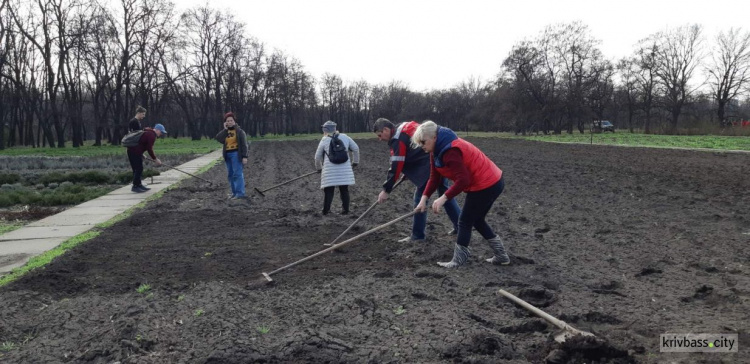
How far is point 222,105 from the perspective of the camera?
215ft

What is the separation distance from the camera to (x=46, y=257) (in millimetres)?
6371

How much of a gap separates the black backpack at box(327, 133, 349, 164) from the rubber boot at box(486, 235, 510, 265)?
3.75 metres

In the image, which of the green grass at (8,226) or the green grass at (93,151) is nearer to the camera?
the green grass at (8,226)

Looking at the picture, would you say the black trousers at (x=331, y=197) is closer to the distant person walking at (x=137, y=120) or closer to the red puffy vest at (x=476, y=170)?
the red puffy vest at (x=476, y=170)

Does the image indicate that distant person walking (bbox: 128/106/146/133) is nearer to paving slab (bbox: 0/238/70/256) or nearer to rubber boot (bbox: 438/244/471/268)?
paving slab (bbox: 0/238/70/256)

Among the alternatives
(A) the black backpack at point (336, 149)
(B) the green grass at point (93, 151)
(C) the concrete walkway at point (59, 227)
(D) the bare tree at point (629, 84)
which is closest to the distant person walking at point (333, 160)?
(A) the black backpack at point (336, 149)

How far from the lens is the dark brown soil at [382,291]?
12.1 feet

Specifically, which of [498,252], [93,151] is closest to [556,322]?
[498,252]

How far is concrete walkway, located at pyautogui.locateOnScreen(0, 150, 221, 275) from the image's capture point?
264 inches

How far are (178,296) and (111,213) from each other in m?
5.89

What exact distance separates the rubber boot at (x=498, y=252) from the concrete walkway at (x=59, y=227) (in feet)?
17.9

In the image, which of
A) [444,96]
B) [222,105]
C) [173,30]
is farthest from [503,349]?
[444,96]

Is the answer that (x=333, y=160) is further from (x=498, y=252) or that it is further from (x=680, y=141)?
(x=680, y=141)

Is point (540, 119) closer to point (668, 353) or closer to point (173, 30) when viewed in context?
point (173, 30)
